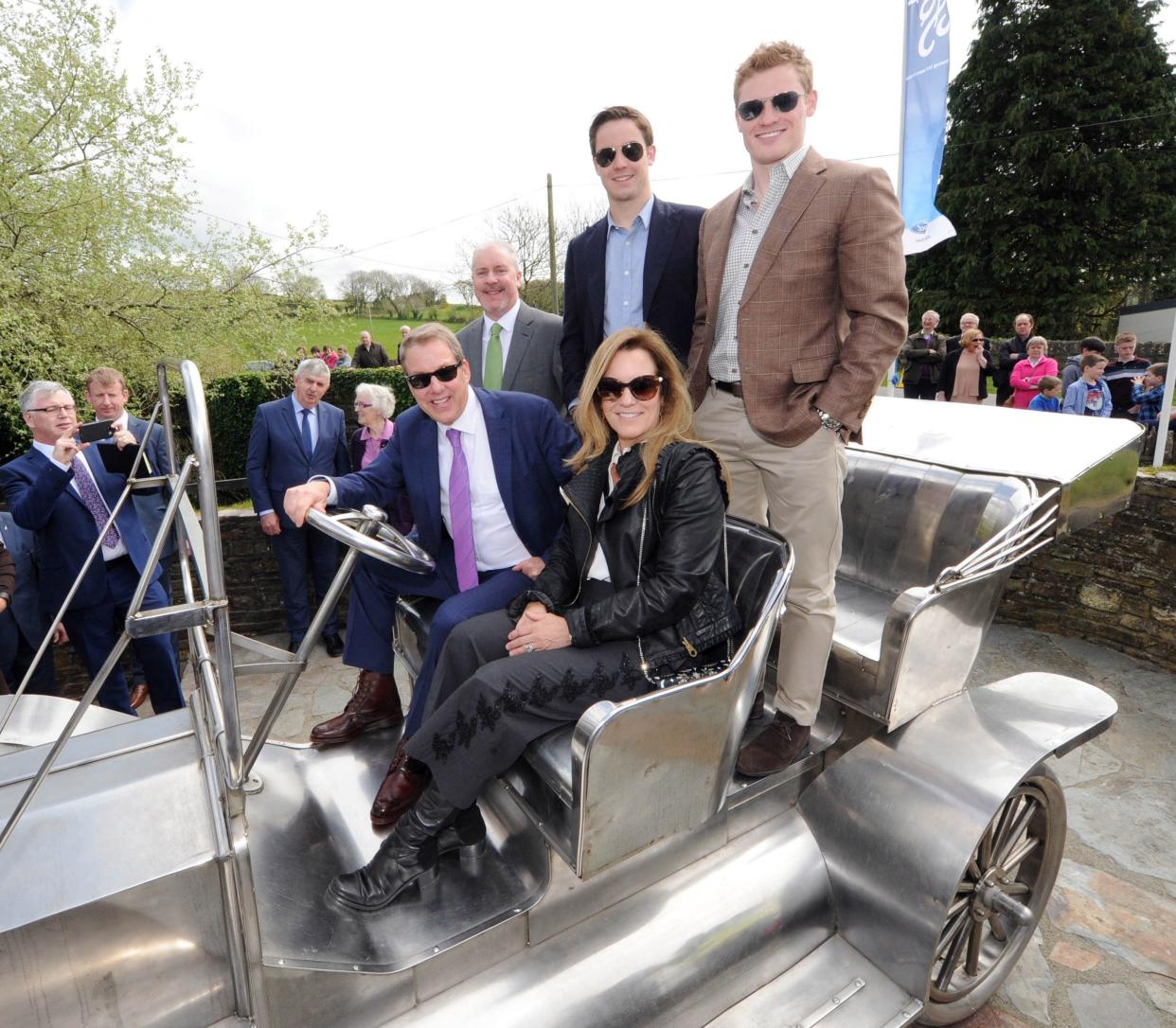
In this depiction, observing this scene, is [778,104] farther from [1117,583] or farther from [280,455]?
[1117,583]

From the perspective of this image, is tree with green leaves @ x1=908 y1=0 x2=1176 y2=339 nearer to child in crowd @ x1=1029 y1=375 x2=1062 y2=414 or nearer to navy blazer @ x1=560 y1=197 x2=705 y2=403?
child in crowd @ x1=1029 y1=375 x2=1062 y2=414

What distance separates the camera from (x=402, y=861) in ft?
6.51

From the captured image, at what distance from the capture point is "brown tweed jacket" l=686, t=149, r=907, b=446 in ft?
7.40

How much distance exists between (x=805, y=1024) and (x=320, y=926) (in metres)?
1.39

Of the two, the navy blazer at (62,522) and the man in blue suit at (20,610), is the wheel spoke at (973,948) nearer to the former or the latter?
the navy blazer at (62,522)

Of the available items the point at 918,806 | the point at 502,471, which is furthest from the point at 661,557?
the point at 918,806

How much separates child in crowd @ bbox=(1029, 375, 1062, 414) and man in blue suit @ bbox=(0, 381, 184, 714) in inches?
328

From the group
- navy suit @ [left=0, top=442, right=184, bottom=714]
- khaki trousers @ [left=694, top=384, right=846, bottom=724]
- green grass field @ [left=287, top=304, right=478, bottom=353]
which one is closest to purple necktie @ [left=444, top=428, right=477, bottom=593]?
khaki trousers @ [left=694, top=384, right=846, bottom=724]

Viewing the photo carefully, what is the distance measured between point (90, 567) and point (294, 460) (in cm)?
148

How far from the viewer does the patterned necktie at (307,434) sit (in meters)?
5.17

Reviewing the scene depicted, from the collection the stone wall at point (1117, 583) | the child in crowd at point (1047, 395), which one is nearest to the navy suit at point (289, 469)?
the stone wall at point (1117, 583)

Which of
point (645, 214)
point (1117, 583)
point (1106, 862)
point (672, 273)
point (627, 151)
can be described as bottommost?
point (1106, 862)

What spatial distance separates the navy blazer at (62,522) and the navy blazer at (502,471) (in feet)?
5.21

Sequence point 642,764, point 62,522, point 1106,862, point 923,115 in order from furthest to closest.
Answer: point 923,115, point 62,522, point 1106,862, point 642,764
